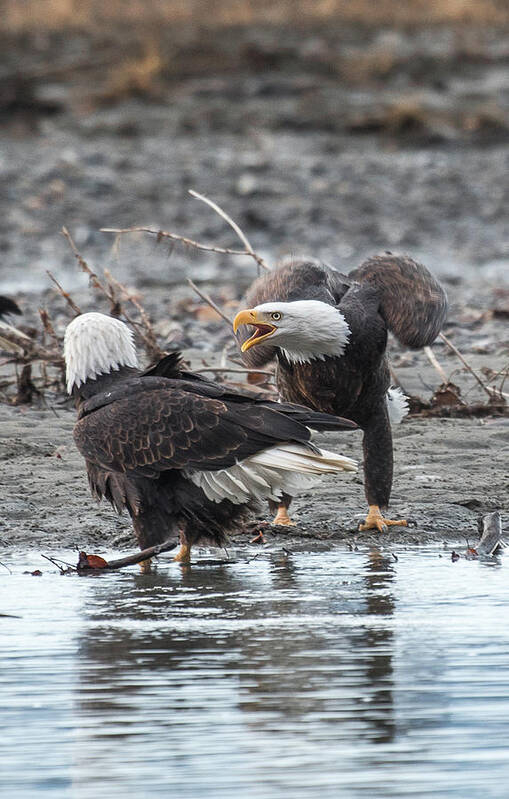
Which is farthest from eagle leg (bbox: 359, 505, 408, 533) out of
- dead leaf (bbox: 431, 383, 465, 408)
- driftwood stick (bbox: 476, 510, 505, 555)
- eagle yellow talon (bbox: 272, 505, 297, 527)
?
dead leaf (bbox: 431, 383, 465, 408)

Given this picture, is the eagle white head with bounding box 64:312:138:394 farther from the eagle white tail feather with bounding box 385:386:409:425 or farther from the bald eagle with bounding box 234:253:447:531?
the eagle white tail feather with bounding box 385:386:409:425

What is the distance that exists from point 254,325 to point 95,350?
0.67 meters

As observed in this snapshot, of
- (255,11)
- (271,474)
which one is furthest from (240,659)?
(255,11)

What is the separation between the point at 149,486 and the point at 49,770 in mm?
2490

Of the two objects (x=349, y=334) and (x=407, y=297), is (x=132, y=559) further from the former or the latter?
(x=407, y=297)

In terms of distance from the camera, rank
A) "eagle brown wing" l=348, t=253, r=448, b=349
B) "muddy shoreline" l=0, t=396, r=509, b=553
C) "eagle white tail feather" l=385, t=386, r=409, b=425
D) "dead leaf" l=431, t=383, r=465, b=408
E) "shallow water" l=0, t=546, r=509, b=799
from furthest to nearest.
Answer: "dead leaf" l=431, t=383, r=465, b=408
"eagle white tail feather" l=385, t=386, r=409, b=425
"eagle brown wing" l=348, t=253, r=448, b=349
"muddy shoreline" l=0, t=396, r=509, b=553
"shallow water" l=0, t=546, r=509, b=799

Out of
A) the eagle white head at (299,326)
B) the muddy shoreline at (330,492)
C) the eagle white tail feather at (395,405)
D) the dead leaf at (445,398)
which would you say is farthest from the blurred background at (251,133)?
the eagle white head at (299,326)

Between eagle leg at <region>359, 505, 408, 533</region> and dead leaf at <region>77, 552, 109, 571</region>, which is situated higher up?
eagle leg at <region>359, 505, 408, 533</region>

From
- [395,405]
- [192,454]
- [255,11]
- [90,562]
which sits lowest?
[90,562]

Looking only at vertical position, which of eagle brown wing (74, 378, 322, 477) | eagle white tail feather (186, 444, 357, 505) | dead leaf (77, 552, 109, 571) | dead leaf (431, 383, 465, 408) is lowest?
dead leaf (77, 552, 109, 571)

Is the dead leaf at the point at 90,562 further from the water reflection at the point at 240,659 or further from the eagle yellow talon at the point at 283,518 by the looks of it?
the eagle yellow talon at the point at 283,518

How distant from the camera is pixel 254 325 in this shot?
21.2 feet

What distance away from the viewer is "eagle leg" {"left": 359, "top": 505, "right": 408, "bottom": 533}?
673 cm

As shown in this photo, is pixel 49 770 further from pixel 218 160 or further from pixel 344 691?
pixel 218 160
